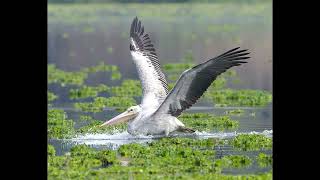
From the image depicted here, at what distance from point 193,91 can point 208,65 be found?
509 mm

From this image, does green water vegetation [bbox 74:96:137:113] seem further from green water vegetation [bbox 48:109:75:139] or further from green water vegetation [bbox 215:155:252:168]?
green water vegetation [bbox 215:155:252:168]

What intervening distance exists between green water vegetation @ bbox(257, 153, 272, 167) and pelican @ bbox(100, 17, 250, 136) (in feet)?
5.48

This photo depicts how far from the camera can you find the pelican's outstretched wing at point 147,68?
623 inches

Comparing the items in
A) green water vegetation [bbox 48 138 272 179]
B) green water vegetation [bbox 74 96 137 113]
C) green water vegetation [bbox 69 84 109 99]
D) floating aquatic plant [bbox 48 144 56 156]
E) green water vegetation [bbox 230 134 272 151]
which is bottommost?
green water vegetation [bbox 48 138 272 179]

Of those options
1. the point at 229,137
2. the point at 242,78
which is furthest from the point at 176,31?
the point at 229,137

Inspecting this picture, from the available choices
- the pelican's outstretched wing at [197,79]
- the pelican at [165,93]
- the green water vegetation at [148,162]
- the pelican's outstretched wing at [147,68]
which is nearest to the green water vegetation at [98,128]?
the pelican at [165,93]

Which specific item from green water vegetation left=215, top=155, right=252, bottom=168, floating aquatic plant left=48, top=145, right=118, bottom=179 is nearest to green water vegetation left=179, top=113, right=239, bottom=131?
floating aquatic plant left=48, top=145, right=118, bottom=179

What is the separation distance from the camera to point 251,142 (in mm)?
14461

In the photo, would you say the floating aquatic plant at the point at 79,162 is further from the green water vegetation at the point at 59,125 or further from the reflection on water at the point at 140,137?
the green water vegetation at the point at 59,125

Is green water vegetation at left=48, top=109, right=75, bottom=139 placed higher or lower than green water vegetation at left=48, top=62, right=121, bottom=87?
lower

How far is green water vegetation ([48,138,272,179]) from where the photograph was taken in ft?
40.7

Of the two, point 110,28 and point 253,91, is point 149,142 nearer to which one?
point 253,91

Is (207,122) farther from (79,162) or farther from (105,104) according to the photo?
(79,162)

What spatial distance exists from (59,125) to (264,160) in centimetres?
437
